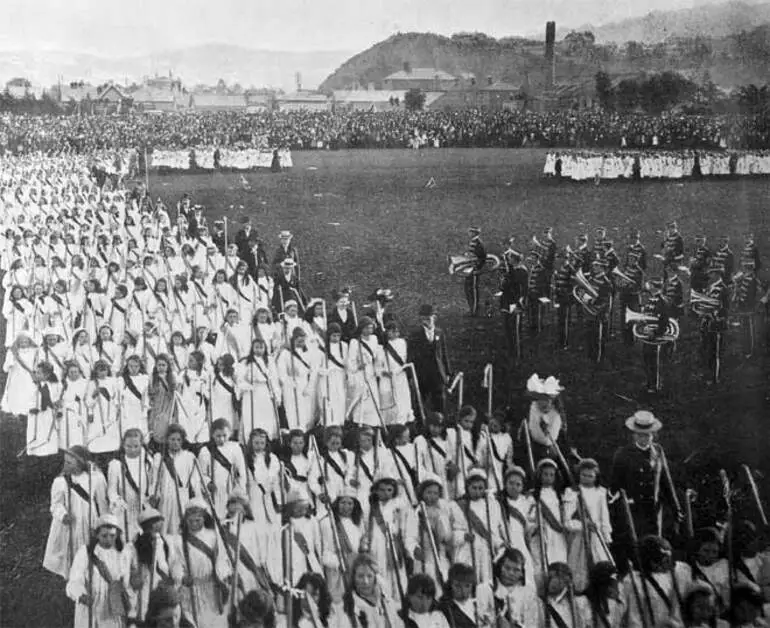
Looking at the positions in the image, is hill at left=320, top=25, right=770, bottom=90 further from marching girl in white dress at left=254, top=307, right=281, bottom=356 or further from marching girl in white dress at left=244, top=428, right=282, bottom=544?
marching girl in white dress at left=244, top=428, right=282, bottom=544

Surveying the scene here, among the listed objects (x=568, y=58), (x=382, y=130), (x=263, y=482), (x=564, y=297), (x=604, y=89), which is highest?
(x=568, y=58)

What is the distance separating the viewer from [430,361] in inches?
259

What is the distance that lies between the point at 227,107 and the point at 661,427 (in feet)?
21.2

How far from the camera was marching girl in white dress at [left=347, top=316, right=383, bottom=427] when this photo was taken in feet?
20.8

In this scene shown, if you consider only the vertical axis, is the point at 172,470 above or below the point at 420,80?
below

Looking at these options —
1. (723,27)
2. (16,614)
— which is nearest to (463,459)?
(16,614)

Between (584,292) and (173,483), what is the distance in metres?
4.39

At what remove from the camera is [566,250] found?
7.86 m

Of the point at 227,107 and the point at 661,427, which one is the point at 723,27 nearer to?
the point at 661,427

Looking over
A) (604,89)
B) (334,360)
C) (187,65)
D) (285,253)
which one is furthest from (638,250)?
(187,65)

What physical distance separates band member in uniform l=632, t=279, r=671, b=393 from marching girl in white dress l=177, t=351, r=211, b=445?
146 inches

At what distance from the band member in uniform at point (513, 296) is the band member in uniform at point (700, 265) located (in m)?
1.59

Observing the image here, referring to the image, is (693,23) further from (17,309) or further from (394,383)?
(17,309)

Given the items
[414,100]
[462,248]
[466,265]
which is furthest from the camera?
[414,100]
